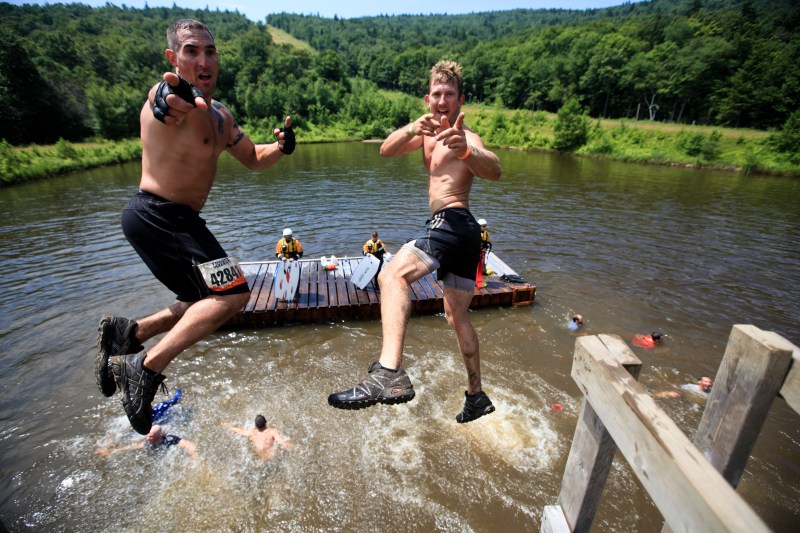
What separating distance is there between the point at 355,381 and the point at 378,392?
653cm

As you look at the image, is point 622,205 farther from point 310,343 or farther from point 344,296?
point 310,343

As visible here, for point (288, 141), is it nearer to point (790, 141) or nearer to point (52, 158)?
point (52, 158)

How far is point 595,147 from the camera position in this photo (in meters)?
51.2

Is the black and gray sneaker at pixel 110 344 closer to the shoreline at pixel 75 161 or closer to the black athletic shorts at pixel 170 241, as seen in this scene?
the black athletic shorts at pixel 170 241

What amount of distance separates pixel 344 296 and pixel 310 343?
6.15ft

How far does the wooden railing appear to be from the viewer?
57.9 inches

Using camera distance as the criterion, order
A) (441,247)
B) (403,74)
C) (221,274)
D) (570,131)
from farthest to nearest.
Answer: (403,74), (570,131), (441,247), (221,274)

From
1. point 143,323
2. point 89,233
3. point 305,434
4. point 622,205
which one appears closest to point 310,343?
point 305,434

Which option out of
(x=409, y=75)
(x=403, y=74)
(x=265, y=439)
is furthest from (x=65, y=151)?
(x=403, y=74)

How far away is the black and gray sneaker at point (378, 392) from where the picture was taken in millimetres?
2715

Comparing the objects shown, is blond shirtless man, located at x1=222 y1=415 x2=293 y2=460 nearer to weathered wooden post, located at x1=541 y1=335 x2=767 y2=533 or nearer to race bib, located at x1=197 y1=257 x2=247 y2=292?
race bib, located at x1=197 y1=257 x2=247 y2=292

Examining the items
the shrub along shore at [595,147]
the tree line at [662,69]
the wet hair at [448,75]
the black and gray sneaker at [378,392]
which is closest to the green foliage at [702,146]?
the shrub along shore at [595,147]

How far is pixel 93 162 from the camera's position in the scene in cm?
3766


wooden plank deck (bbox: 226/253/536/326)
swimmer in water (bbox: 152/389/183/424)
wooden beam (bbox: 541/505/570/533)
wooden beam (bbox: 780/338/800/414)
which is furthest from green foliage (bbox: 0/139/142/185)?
wooden beam (bbox: 780/338/800/414)
